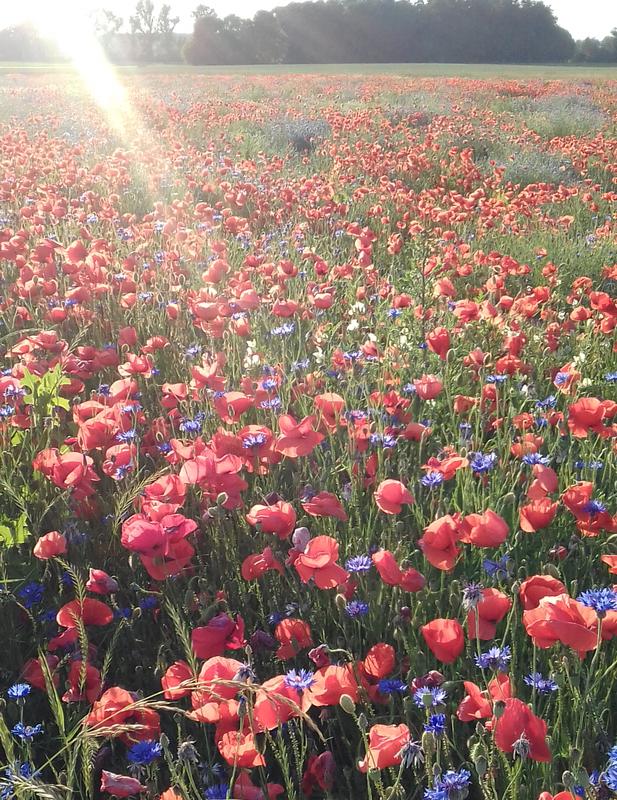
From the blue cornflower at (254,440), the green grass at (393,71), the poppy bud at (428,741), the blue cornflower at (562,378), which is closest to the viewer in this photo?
the poppy bud at (428,741)

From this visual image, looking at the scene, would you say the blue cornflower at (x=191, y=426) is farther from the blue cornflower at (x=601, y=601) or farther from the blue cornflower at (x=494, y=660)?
the blue cornflower at (x=601, y=601)

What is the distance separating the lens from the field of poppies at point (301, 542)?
4.05 ft

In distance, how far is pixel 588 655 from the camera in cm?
162

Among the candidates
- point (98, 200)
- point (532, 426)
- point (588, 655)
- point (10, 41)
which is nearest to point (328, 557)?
point (588, 655)

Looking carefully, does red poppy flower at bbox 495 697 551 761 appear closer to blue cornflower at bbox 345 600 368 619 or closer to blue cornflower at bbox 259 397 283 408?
blue cornflower at bbox 345 600 368 619

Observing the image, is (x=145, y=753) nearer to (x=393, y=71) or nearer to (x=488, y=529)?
(x=488, y=529)

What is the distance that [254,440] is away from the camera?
1.91 meters

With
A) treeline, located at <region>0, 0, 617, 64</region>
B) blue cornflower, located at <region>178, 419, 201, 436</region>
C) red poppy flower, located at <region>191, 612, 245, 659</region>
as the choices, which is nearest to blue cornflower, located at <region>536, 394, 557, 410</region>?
blue cornflower, located at <region>178, 419, 201, 436</region>

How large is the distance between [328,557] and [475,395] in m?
1.60

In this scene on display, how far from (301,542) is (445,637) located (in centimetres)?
35

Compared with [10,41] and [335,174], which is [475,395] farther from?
[10,41]

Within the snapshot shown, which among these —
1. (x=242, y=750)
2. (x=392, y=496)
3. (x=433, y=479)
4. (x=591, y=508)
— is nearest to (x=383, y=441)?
(x=433, y=479)

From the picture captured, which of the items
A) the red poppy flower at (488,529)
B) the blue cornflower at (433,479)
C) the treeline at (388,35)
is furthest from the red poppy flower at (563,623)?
the treeline at (388,35)

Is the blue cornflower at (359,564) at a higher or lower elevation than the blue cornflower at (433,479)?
lower
